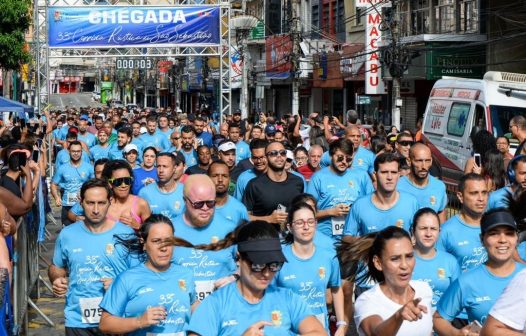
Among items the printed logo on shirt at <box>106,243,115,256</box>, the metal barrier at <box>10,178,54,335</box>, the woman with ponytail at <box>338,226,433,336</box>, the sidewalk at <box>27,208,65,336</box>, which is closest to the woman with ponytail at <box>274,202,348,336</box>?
the printed logo on shirt at <box>106,243,115,256</box>

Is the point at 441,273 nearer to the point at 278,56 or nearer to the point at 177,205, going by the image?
the point at 177,205

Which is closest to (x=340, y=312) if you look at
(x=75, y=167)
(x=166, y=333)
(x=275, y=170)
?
(x=166, y=333)

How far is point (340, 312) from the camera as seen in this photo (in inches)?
280

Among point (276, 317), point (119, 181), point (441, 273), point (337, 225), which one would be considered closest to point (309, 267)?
point (441, 273)

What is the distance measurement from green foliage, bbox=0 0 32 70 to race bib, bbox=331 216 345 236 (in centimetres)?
2297

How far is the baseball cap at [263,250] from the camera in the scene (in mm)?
4605

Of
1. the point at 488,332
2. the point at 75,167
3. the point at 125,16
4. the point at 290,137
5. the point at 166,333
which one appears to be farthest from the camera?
the point at 125,16

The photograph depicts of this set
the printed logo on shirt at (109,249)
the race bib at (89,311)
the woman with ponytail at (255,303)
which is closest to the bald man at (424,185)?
the printed logo on shirt at (109,249)

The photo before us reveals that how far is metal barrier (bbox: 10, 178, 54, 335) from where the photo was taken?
8.95 meters

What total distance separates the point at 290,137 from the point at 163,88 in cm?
7236

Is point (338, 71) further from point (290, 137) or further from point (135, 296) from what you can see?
point (135, 296)

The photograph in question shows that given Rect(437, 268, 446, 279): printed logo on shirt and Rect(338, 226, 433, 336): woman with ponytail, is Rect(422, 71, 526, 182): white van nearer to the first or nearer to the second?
Rect(437, 268, 446, 279): printed logo on shirt

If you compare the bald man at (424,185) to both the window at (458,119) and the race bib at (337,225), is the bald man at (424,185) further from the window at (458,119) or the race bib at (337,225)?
the window at (458,119)

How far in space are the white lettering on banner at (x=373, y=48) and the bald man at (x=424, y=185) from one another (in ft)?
81.2
